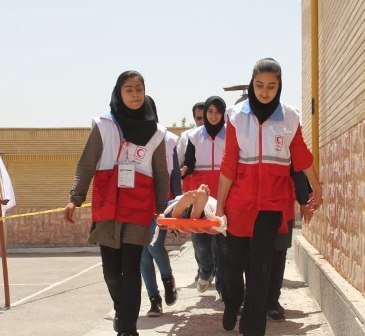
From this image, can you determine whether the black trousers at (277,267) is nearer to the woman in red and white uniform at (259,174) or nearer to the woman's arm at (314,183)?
the woman's arm at (314,183)

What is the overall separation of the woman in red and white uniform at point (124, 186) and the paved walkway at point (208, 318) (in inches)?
30.3

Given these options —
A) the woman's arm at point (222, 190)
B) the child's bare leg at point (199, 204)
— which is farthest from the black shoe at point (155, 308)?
the woman's arm at point (222, 190)

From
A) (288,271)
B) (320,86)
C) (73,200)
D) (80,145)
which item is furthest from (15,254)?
(73,200)

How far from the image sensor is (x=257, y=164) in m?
5.36

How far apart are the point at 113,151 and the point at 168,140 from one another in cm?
143

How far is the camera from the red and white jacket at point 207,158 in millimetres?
7844

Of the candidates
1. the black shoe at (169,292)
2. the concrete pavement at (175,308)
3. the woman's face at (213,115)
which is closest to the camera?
the concrete pavement at (175,308)

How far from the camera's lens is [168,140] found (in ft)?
23.6

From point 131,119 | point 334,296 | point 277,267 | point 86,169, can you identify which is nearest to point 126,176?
point 86,169

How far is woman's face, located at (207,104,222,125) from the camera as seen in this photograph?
7770 mm

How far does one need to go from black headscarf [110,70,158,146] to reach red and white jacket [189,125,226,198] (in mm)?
1943

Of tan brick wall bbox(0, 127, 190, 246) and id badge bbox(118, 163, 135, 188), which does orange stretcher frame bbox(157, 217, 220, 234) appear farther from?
tan brick wall bbox(0, 127, 190, 246)

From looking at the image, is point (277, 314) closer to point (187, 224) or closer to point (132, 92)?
point (187, 224)

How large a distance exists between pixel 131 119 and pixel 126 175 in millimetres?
390
